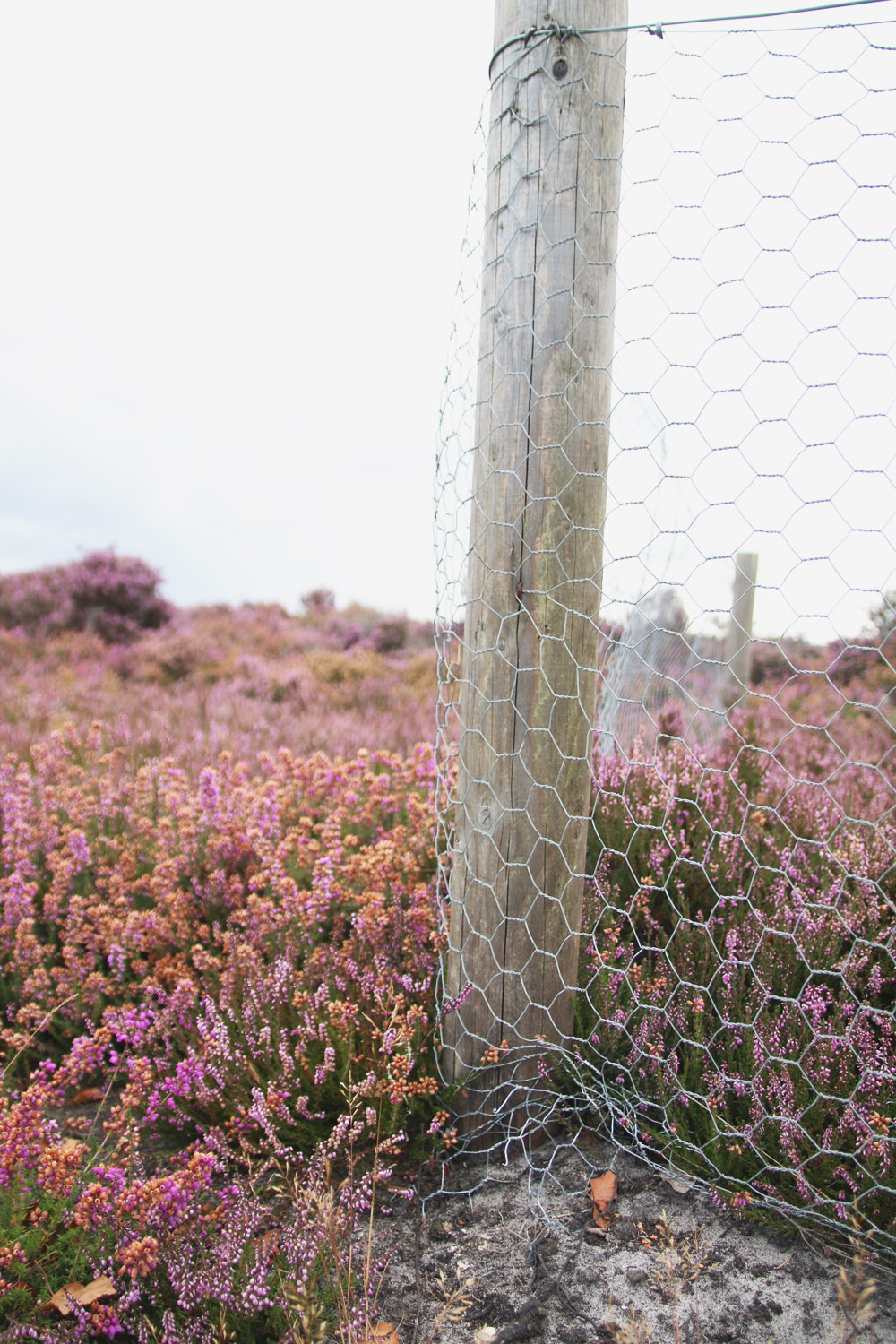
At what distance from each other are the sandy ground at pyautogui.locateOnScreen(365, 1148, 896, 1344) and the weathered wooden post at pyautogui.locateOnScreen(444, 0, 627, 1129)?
275 millimetres

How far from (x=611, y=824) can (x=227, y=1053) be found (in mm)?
1542

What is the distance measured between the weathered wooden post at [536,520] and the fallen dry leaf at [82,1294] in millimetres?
852

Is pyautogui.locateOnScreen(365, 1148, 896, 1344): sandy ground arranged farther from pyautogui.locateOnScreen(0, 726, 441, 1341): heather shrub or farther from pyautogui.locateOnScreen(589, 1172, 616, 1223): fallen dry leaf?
pyautogui.locateOnScreen(0, 726, 441, 1341): heather shrub

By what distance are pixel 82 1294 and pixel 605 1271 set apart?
1124 millimetres

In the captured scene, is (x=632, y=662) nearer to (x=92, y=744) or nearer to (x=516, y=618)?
(x=516, y=618)

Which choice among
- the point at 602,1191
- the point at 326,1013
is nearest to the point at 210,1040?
the point at 326,1013

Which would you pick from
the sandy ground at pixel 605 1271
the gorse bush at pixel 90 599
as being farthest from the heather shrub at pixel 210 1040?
the gorse bush at pixel 90 599

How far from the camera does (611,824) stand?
2.93 metres

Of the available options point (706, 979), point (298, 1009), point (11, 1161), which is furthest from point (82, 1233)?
point (706, 979)

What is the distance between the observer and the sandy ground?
1577mm

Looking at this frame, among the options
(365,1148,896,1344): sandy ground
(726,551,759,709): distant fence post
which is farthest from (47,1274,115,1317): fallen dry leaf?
(726,551,759,709): distant fence post

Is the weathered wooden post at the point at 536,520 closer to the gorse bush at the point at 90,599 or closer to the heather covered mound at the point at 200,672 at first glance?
the heather covered mound at the point at 200,672

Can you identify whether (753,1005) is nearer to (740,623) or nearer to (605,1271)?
(605,1271)

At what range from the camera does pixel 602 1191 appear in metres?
1.91
